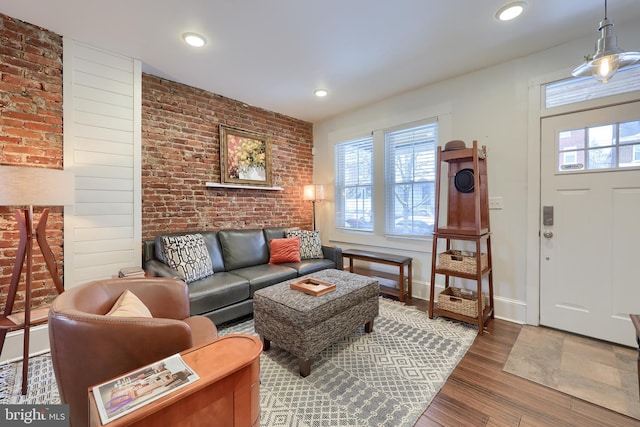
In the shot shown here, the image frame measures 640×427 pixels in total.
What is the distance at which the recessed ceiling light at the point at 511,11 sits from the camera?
1900 mm

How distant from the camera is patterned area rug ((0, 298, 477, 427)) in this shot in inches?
60.8

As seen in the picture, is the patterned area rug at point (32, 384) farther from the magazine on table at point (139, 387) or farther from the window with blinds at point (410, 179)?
the window with blinds at point (410, 179)

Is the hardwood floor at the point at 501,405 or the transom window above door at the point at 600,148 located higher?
the transom window above door at the point at 600,148

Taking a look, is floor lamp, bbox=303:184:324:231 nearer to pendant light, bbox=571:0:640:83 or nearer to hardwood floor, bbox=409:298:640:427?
hardwood floor, bbox=409:298:640:427

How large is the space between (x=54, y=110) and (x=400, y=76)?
10.8ft

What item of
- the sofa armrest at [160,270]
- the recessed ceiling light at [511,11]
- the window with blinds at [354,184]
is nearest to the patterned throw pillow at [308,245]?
the window with blinds at [354,184]

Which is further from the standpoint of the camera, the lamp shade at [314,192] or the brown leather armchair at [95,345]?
the lamp shade at [314,192]

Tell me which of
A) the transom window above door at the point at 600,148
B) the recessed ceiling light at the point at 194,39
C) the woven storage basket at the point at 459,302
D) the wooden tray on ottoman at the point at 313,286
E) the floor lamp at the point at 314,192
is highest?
the recessed ceiling light at the point at 194,39

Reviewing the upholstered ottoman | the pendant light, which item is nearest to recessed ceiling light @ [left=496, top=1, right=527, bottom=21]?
the pendant light

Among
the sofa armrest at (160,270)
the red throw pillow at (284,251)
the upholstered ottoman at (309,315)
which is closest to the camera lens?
the upholstered ottoman at (309,315)

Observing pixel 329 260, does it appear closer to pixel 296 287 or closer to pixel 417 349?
pixel 296 287

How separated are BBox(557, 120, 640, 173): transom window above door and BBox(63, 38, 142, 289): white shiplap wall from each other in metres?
4.07

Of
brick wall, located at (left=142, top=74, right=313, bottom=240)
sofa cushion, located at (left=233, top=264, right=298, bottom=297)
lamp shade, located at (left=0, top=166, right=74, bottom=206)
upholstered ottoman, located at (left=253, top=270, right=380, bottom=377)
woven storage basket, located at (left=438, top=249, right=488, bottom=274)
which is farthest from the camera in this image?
brick wall, located at (left=142, top=74, right=313, bottom=240)

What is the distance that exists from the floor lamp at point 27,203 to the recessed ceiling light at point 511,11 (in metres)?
3.35
